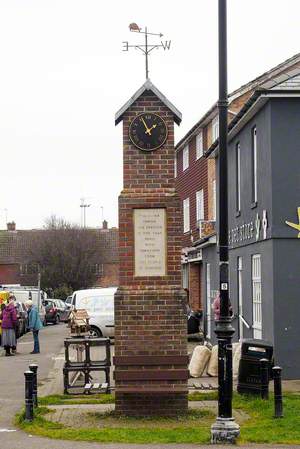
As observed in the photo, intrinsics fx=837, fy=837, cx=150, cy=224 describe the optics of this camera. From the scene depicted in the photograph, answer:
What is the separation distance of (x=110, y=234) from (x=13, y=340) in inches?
2272

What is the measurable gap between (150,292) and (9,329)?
14.1m

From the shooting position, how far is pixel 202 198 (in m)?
36.8

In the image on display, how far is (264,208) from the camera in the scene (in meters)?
17.8

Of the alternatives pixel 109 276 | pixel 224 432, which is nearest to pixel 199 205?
pixel 224 432

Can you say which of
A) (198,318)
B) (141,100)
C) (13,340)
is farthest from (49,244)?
(141,100)

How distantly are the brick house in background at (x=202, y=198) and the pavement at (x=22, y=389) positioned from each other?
5.52 metres

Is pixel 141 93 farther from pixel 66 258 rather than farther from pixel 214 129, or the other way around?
pixel 66 258

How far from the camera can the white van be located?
2897cm

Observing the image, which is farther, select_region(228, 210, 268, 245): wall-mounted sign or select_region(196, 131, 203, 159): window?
select_region(196, 131, 203, 159): window

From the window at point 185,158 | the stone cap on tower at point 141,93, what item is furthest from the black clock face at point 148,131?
the window at point 185,158

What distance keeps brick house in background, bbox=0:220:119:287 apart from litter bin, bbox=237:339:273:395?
191ft

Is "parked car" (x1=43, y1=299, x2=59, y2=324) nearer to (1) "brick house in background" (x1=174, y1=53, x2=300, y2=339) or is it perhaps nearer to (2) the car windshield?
(1) "brick house in background" (x1=174, y1=53, x2=300, y2=339)

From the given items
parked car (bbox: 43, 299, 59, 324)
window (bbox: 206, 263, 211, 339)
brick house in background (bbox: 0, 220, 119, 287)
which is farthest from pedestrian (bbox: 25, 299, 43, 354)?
brick house in background (bbox: 0, 220, 119, 287)

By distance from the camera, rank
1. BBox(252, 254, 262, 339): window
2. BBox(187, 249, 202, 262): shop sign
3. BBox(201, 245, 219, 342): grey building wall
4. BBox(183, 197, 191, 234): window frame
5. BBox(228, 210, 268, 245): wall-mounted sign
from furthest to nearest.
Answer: BBox(183, 197, 191, 234): window frame, BBox(187, 249, 202, 262): shop sign, BBox(201, 245, 219, 342): grey building wall, BBox(252, 254, 262, 339): window, BBox(228, 210, 268, 245): wall-mounted sign
